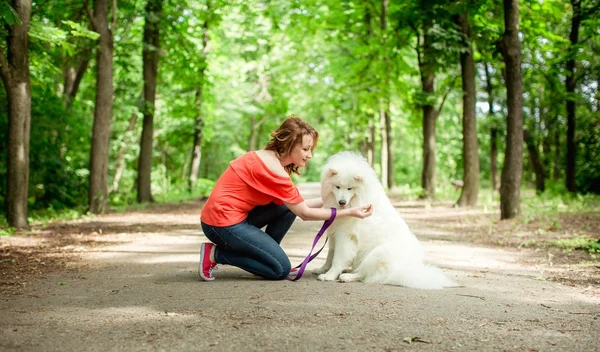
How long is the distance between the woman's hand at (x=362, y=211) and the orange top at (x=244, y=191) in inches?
21.2

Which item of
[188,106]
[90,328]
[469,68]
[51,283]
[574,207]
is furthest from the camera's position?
[188,106]

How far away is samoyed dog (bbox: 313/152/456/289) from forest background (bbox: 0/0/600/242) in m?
5.07

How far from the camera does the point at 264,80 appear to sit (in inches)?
1271

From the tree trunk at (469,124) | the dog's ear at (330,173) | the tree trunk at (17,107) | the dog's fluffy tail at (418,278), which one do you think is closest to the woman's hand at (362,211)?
the dog's ear at (330,173)

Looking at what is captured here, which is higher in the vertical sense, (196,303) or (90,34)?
(90,34)

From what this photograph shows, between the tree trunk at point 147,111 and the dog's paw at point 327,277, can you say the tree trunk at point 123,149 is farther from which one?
the dog's paw at point 327,277

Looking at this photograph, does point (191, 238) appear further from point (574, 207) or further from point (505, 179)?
point (574, 207)

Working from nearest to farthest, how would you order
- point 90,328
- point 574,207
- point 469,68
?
point 90,328 < point 574,207 < point 469,68

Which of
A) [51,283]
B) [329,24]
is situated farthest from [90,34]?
[329,24]

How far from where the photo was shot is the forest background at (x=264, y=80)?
40.0ft

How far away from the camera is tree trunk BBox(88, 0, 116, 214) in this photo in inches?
571

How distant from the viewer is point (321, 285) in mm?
5418

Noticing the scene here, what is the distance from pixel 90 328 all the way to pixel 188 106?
859 inches

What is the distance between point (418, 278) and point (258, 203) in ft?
5.88
